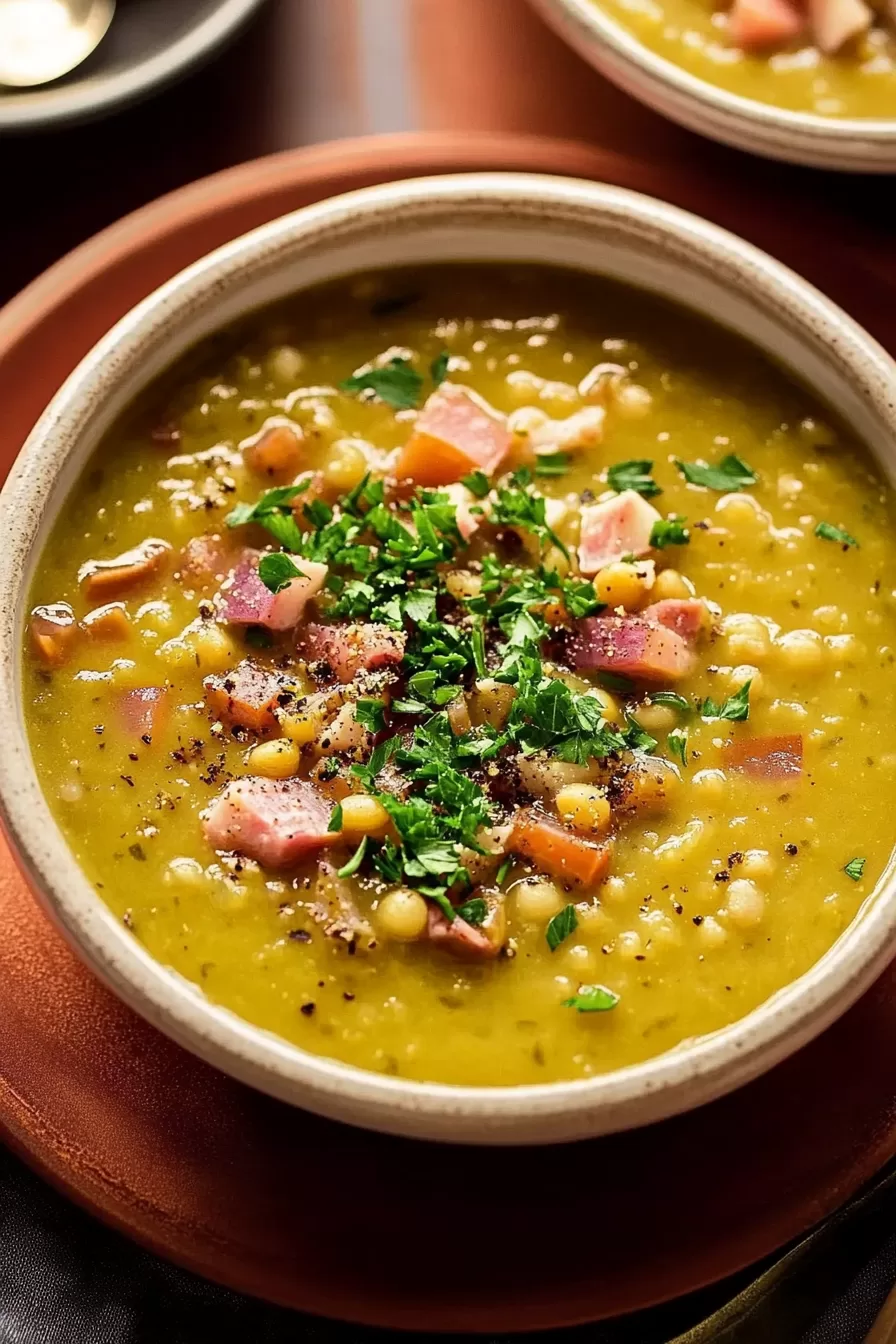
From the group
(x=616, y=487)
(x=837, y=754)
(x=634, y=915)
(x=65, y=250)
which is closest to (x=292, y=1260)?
(x=634, y=915)

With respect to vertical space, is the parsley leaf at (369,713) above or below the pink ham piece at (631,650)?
below

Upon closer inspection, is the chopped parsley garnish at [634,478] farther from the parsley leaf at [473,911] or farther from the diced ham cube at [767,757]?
the parsley leaf at [473,911]

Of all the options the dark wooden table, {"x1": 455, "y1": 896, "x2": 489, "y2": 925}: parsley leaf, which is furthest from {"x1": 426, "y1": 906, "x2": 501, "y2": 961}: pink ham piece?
the dark wooden table

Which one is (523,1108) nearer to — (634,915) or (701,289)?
(634,915)

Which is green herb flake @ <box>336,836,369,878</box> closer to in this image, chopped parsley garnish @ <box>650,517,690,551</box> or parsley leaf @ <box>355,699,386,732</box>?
parsley leaf @ <box>355,699,386,732</box>

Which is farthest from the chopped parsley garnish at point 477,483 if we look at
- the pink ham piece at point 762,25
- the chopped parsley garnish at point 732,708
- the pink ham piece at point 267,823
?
the pink ham piece at point 762,25

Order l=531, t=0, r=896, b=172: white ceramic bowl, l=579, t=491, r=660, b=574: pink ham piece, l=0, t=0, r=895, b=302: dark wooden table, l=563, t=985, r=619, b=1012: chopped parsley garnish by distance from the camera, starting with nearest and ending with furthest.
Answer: l=563, t=985, r=619, b=1012: chopped parsley garnish
l=579, t=491, r=660, b=574: pink ham piece
l=531, t=0, r=896, b=172: white ceramic bowl
l=0, t=0, r=895, b=302: dark wooden table
